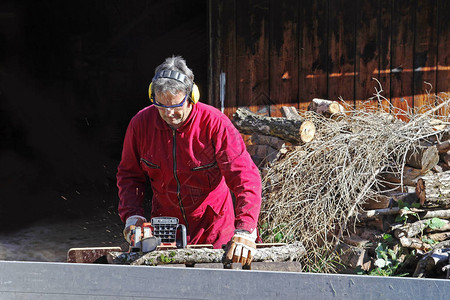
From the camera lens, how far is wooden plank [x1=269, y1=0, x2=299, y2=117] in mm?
6055

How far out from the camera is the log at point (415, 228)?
435 cm

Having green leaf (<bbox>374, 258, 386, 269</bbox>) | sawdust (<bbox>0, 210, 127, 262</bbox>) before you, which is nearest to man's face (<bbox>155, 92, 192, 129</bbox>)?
green leaf (<bbox>374, 258, 386, 269</bbox>)

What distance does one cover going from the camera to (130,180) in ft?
10.6

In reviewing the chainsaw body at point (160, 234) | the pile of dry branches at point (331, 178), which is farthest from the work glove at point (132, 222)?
the pile of dry branches at point (331, 178)

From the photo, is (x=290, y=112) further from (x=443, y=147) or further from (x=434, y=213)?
(x=434, y=213)

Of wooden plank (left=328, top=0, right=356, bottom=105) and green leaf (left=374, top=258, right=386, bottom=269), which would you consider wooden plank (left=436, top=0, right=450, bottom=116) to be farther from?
green leaf (left=374, top=258, right=386, bottom=269)

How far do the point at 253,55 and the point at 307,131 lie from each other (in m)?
1.46

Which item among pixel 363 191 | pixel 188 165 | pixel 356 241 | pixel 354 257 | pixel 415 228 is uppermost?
pixel 188 165

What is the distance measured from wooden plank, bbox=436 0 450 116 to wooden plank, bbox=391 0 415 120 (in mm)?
279

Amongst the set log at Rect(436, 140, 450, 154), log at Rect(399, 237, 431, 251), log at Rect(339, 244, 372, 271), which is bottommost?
log at Rect(339, 244, 372, 271)

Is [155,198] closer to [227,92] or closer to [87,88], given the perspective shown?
[227,92]

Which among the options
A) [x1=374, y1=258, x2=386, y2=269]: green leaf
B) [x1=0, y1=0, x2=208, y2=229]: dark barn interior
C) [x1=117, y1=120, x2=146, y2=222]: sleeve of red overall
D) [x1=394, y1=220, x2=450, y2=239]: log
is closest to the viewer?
[x1=117, y1=120, x2=146, y2=222]: sleeve of red overall

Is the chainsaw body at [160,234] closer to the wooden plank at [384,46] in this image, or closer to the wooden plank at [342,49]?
the wooden plank at [342,49]

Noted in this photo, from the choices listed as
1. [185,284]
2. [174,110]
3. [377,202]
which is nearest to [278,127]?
[377,202]
